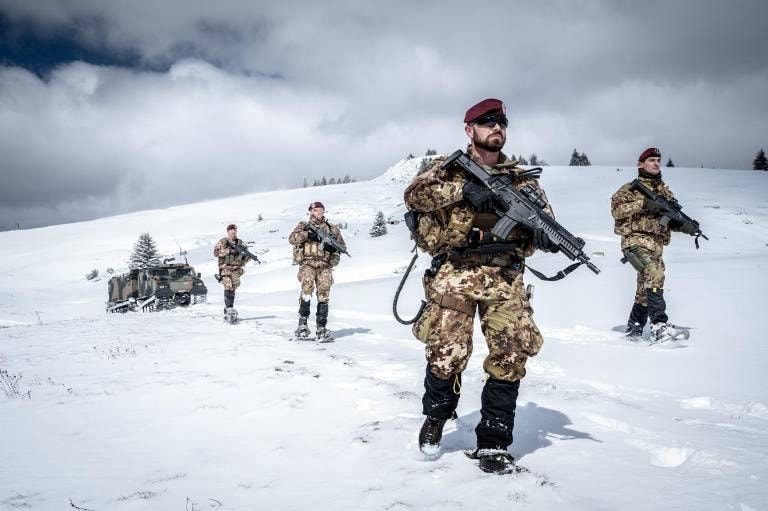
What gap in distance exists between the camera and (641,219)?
6582 millimetres

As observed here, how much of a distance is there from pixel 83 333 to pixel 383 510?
9.93m

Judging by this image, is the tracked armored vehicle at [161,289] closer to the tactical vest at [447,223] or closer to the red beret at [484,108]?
the tactical vest at [447,223]

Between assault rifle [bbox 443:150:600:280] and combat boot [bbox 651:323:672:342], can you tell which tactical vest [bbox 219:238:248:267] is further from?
assault rifle [bbox 443:150:600:280]

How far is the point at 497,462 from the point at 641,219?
212 inches

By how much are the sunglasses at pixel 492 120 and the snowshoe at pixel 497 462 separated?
2184mm

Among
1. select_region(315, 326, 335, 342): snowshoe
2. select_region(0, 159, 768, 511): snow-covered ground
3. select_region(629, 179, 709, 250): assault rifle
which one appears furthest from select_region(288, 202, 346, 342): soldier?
select_region(629, 179, 709, 250): assault rifle

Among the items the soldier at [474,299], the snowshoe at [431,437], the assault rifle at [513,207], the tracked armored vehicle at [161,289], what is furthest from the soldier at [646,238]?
the tracked armored vehicle at [161,289]

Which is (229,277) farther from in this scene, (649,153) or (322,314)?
(649,153)

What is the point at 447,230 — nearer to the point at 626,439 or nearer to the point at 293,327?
the point at 626,439

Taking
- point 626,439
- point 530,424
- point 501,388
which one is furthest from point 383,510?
point 626,439

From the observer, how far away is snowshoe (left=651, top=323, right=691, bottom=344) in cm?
602

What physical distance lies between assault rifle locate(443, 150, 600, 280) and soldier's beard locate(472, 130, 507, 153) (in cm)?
22

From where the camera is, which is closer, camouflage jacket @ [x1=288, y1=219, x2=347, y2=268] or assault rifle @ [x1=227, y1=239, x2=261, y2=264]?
camouflage jacket @ [x1=288, y1=219, x2=347, y2=268]

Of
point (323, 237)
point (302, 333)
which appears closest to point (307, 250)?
point (323, 237)
